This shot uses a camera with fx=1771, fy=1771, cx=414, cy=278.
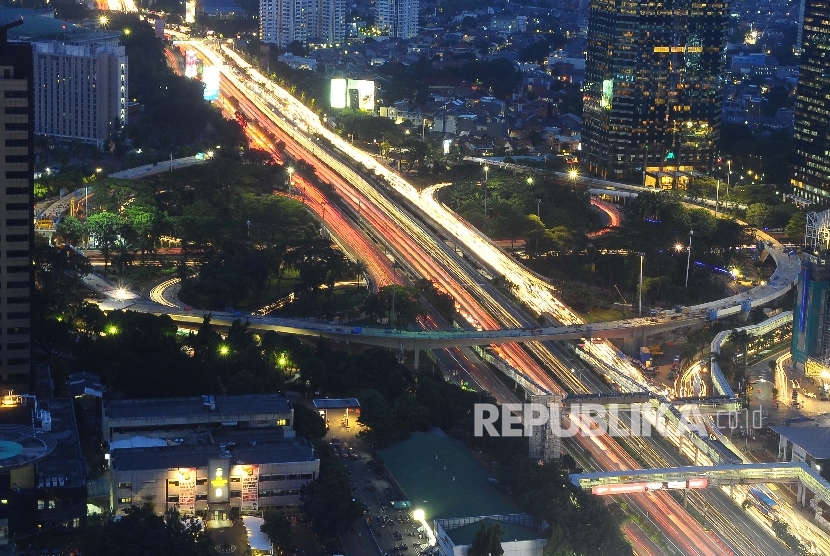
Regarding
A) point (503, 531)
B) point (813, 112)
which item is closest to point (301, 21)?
point (813, 112)

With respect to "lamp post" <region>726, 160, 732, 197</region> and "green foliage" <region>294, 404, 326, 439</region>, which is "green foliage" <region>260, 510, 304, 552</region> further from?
"lamp post" <region>726, 160, 732, 197</region>

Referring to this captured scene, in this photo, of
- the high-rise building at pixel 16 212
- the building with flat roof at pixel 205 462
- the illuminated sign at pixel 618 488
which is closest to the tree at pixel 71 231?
the high-rise building at pixel 16 212

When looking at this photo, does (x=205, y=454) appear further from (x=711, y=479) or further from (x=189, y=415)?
(x=711, y=479)

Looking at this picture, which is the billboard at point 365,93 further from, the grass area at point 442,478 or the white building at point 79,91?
the grass area at point 442,478

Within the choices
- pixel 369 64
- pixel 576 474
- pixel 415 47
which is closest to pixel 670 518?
pixel 576 474

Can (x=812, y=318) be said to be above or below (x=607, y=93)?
below

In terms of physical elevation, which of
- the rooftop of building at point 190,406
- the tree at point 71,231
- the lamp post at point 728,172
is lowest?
the rooftop of building at point 190,406
